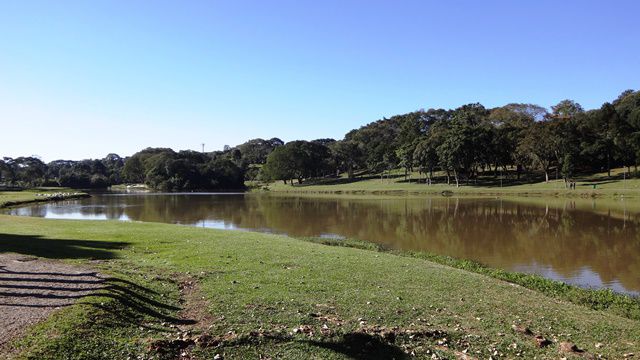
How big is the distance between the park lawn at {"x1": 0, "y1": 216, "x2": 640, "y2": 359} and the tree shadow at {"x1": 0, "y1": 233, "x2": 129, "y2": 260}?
29 centimetres

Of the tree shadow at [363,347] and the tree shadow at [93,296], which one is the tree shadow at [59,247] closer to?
the tree shadow at [93,296]

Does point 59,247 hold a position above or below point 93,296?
below

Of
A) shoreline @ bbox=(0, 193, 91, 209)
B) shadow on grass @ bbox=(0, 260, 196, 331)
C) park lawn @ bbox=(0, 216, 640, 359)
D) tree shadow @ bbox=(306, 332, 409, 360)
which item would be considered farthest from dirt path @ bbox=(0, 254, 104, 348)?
shoreline @ bbox=(0, 193, 91, 209)

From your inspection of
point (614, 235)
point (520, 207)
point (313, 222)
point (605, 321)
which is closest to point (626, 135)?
point (520, 207)

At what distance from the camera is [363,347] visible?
28.5 feet

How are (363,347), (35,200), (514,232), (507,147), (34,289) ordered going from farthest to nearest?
(507,147) < (35,200) < (514,232) < (34,289) < (363,347)

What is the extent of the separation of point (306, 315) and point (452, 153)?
8680cm

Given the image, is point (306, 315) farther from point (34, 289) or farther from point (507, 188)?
point (507, 188)

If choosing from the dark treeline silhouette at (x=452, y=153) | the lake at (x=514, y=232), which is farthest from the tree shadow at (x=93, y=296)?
the dark treeline silhouette at (x=452, y=153)

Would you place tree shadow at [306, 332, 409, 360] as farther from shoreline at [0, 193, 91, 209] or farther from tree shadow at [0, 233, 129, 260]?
shoreline at [0, 193, 91, 209]

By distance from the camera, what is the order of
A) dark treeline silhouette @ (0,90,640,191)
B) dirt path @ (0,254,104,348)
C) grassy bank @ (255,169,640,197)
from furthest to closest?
1. dark treeline silhouette @ (0,90,640,191)
2. grassy bank @ (255,169,640,197)
3. dirt path @ (0,254,104,348)

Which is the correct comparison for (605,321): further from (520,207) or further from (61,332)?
(520,207)

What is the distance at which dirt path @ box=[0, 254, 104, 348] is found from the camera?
343 inches

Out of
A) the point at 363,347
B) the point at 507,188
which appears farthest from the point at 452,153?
the point at 363,347
